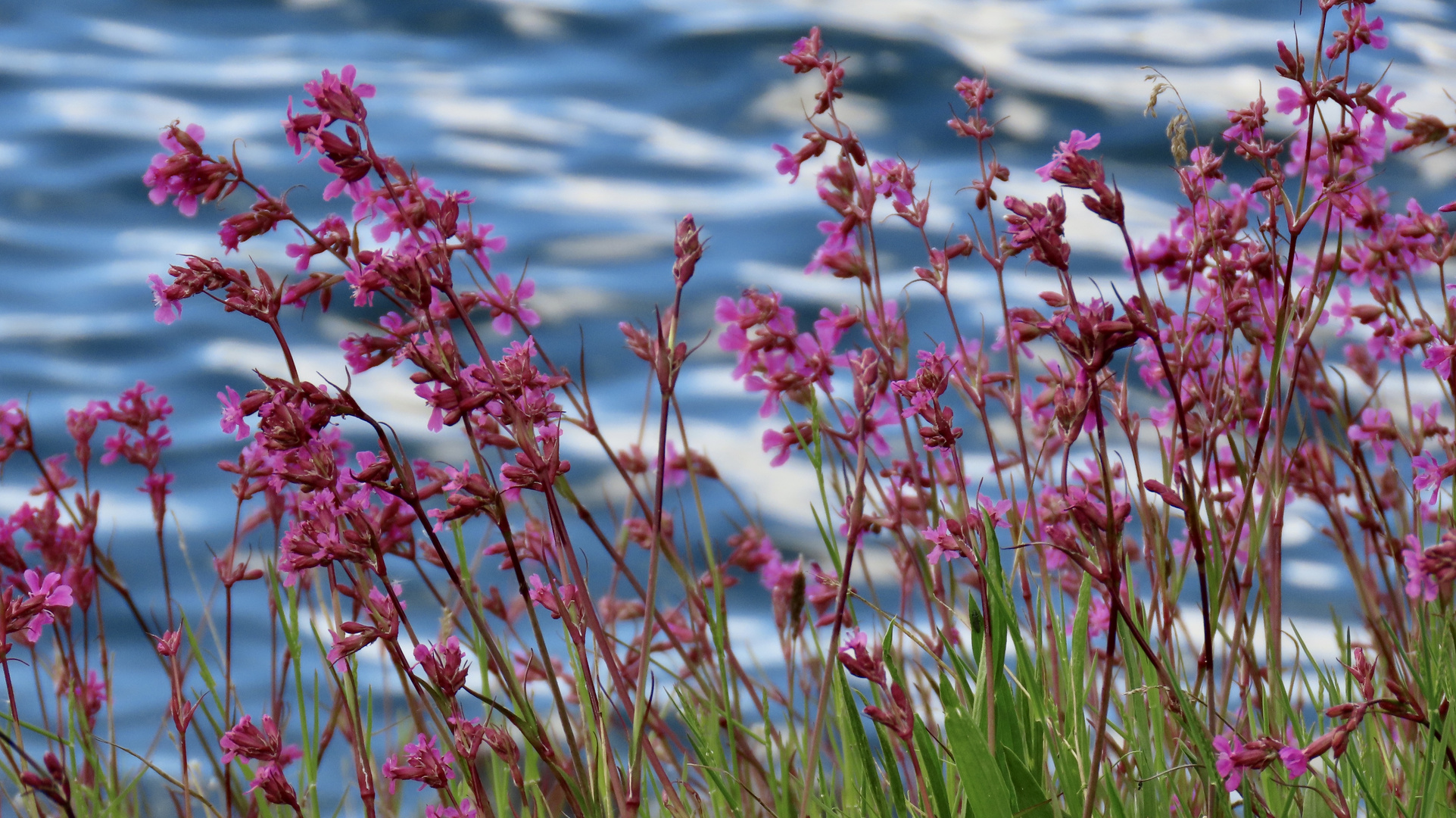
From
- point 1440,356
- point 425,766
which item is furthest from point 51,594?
point 1440,356

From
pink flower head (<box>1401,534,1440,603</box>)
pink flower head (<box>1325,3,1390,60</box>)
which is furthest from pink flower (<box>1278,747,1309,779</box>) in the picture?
pink flower head (<box>1325,3,1390,60</box>)

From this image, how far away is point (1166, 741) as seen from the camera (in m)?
2.48

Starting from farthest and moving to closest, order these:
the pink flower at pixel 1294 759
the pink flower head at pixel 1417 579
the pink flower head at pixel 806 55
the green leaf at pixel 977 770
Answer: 1. the pink flower head at pixel 806 55
2. the pink flower head at pixel 1417 579
3. the green leaf at pixel 977 770
4. the pink flower at pixel 1294 759

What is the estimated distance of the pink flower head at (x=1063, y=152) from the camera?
1923 mm

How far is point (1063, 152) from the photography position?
192cm

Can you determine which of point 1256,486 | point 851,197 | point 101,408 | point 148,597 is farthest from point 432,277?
point 148,597

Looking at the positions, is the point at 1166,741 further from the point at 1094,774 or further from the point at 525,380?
the point at 525,380

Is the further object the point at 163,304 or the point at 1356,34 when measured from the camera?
the point at 1356,34

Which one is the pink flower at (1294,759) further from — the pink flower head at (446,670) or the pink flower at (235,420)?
the pink flower at (235,420)

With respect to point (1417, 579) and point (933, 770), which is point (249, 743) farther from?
point (1417, 579)

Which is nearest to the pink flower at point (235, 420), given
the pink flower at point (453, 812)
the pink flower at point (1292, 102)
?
the pink flower at point (453, 812)

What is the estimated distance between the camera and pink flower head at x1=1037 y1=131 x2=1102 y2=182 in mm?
1923

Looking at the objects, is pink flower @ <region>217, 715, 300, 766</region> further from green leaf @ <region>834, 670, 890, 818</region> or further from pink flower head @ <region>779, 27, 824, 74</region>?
pink flower head @ <region>779, 27, 824, 74</region>

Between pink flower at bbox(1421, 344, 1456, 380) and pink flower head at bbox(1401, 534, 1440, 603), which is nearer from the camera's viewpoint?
pink flower head at bbox(1401, 534, 1440, 603)
